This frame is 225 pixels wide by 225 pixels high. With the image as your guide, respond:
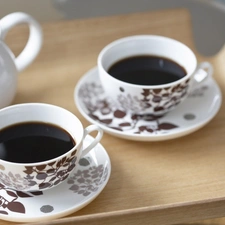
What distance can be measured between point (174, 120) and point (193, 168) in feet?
0.29

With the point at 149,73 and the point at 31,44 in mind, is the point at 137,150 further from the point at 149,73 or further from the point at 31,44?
the point at 31,44

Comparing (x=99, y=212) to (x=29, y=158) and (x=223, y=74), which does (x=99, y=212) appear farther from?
(x=223, y=74)

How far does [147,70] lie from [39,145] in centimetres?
21

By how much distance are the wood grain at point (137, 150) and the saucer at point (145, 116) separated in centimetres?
2

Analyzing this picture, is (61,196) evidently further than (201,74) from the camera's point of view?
No

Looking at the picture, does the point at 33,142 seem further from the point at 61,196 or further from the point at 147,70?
the point at 147,70

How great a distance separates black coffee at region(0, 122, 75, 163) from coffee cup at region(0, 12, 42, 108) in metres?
Result: 0.09

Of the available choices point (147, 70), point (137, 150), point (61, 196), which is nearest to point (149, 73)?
point (147, 70)

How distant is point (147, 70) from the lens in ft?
2.43

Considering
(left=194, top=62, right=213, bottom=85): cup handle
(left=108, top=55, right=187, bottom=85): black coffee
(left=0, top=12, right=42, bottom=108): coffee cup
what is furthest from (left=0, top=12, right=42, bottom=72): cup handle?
(left=194, top=62, right=213, bottom=85): cup handle

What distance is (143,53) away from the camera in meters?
0.77

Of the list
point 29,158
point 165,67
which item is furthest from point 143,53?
point 29,158

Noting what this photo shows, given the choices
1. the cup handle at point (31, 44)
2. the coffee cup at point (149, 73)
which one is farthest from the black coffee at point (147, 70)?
the cup handle at point (31, 44)

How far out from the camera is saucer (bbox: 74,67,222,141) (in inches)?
27.0
